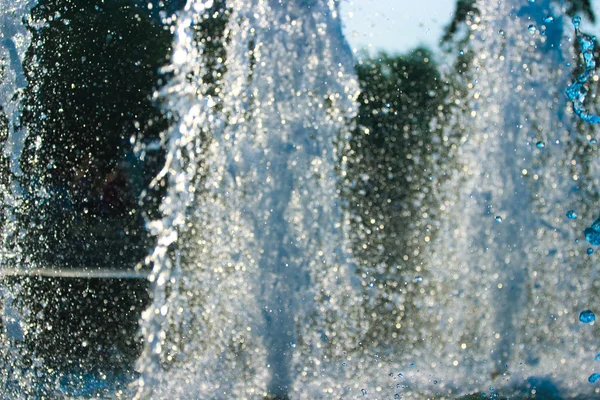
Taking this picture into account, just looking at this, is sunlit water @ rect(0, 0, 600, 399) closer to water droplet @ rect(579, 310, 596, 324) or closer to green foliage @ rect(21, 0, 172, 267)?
water droplet @ rect(579, 310, 596, 324)

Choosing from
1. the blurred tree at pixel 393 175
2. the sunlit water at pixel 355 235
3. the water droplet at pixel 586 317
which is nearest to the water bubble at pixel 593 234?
the sunlit water at pixel 355 235

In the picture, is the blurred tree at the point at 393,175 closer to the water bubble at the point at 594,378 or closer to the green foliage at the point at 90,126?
the water bubble at the point at 594,378

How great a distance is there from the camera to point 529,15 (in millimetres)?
2385

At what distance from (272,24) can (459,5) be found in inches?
29.8

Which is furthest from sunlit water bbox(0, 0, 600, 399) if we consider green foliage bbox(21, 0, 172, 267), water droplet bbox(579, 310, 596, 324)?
green foliage bbox(21, 0, 172, 267)

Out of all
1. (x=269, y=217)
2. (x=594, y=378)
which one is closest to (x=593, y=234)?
(x=594, y=378)

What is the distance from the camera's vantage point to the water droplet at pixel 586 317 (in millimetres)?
2375

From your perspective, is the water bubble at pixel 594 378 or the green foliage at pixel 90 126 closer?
the water bubble at pixel 594 378

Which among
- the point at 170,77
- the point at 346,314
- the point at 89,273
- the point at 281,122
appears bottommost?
the point at 346,314

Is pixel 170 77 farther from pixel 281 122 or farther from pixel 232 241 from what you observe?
pixel 232 241

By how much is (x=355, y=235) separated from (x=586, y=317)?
0.98 metres

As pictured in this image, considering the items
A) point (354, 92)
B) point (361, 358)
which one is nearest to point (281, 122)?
point (354, 92)

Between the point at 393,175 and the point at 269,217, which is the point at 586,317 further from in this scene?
the point at 269,217

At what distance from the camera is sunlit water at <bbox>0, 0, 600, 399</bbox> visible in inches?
92.5
